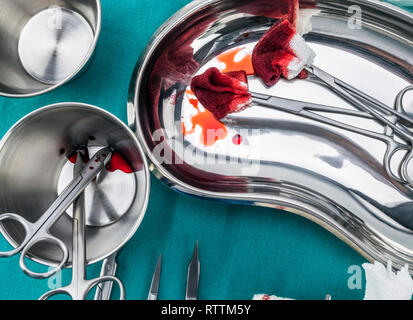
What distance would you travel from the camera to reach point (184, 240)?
0.59m

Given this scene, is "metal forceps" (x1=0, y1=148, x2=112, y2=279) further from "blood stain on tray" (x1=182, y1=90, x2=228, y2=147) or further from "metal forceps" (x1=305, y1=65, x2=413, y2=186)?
"metal forceps" (x1=305, y1=65, x2=413, y2=186)

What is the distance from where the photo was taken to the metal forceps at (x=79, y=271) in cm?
46

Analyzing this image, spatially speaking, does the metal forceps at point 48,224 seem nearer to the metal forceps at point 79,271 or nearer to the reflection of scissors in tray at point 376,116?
the metal forceps at point 79,271

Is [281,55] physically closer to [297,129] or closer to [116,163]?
[297,129]

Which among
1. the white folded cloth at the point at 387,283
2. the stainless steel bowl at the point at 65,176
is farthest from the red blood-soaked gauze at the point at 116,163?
the white folded cloth at the point at 387,283

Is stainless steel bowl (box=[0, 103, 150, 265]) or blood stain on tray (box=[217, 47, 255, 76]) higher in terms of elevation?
blood stain on tray (box=[217, 47, 255, 76])

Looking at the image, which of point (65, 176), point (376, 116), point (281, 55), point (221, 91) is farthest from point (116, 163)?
point (376, 116)

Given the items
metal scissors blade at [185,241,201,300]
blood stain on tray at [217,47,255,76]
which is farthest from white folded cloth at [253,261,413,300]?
blood stain on tray at [217,47,255,76]

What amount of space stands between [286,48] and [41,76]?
0.38 metres

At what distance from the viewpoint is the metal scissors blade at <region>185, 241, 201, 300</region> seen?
581 mm

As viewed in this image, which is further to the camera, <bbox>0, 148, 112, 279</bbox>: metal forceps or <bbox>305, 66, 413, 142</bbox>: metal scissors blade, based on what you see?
<bbox>305, 66, 413, 142</bbox>: metal scissors blade

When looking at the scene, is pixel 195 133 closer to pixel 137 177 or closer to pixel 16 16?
pixel 137 177

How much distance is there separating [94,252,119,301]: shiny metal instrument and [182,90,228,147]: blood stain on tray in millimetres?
223

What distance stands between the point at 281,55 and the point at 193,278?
1.21 feet
